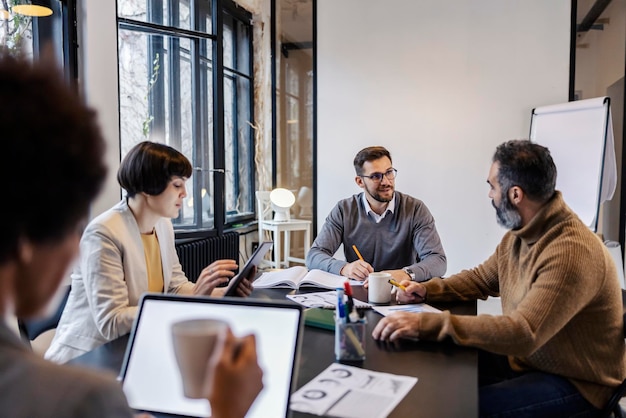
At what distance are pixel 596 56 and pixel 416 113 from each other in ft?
4.83

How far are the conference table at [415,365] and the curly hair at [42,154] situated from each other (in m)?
0.63

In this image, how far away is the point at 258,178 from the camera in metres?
5.02

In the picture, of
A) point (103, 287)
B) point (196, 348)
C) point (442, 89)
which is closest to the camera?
point (196, 348)

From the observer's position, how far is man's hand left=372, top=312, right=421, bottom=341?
1.35m

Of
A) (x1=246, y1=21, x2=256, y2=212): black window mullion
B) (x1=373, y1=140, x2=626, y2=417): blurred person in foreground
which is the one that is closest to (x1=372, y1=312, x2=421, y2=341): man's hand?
(x1=373, y1=140, x2=626, y2=417): blurred person in foreground

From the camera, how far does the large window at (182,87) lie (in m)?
3.43

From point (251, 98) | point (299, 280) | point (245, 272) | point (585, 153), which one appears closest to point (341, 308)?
point (245, 272)

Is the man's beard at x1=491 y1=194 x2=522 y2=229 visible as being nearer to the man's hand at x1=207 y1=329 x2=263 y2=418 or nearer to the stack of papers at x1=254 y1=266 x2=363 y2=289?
the stack of papers at x1=254 y1=266 x2=363 y2=289

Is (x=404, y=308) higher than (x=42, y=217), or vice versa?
(x=42, y=217)

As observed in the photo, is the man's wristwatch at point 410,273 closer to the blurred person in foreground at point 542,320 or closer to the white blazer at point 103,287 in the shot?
the blurred person in foreground at point 542,320

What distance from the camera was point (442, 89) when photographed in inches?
173

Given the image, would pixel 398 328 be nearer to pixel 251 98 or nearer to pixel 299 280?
pixel 299 280

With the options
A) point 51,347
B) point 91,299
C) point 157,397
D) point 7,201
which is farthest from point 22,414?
point 51,347

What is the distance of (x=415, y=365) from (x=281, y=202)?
3576mm
